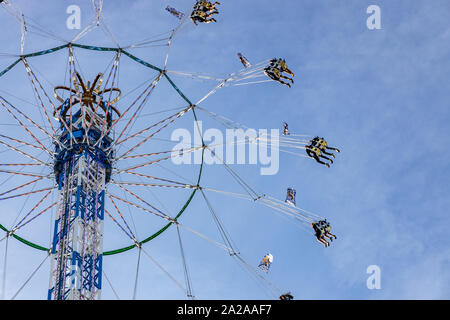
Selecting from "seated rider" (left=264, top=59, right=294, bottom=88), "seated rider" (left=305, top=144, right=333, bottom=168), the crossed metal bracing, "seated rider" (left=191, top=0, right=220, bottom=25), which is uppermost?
"seated rider" (left=191, top=0, right=220, bottom=25)

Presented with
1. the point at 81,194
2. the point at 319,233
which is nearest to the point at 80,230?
the point at 81,194

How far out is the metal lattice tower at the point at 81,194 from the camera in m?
50.5

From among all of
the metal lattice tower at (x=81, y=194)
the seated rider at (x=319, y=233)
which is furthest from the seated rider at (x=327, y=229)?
the metal lattice tower at (x=81, y=194)

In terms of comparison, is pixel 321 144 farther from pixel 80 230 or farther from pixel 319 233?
pixel 80 230

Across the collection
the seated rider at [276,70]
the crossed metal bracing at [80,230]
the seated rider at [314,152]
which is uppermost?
the seated rider at [276,70]

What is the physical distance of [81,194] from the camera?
5484 cm

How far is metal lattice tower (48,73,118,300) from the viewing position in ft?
166

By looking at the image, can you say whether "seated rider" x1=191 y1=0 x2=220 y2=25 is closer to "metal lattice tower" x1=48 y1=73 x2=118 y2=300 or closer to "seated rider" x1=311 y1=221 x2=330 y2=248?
"metal lattice tower" x1=48 y1=73 x2=118 y2=300

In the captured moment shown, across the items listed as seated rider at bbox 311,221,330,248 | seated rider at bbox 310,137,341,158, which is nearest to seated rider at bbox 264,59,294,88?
seated rider at bbox 310,137,341,158

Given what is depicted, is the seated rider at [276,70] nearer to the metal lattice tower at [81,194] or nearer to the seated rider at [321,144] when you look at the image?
the seated rider at [321,144]
